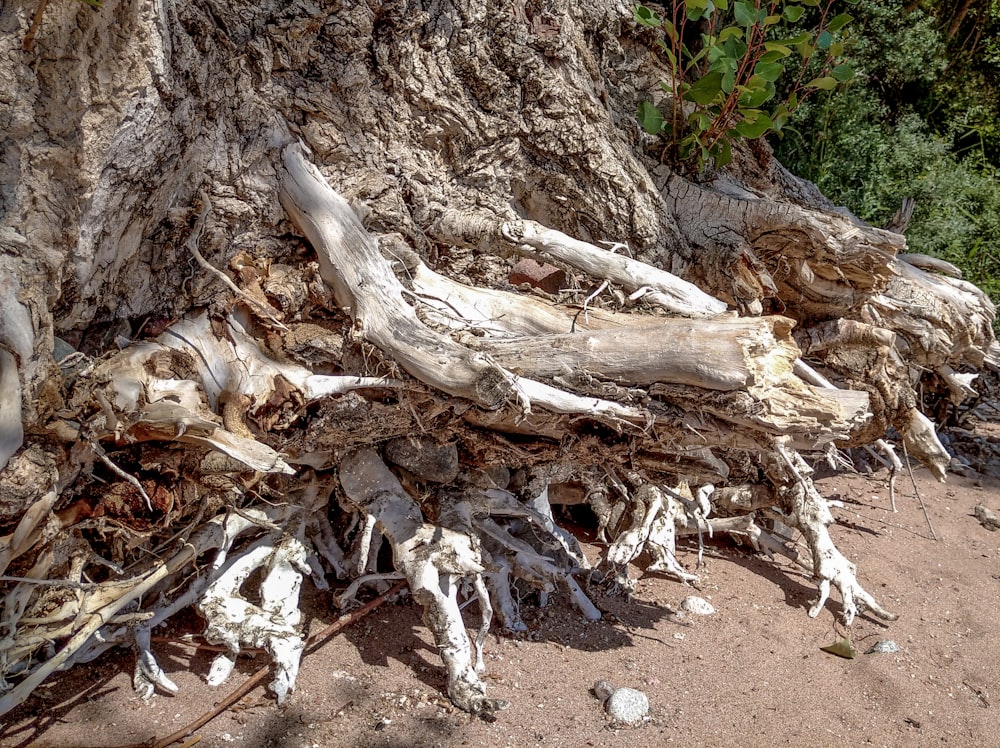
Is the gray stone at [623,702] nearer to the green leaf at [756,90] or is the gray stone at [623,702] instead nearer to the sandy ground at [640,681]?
the sandy ground at [640,681]

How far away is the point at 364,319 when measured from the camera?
250 centimetres

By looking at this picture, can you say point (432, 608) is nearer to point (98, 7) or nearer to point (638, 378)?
point (638, 378)

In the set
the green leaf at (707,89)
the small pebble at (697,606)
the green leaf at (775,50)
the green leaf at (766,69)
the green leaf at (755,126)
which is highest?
the green leaf at (775,50)

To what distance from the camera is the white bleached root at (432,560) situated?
2.51m

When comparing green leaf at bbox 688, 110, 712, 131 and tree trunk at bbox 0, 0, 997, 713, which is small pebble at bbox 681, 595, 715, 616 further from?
green leaf at bbox 688, 110, 712, 131

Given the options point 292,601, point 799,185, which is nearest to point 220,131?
point 292,601

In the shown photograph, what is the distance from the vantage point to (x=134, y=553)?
2631 millimetres

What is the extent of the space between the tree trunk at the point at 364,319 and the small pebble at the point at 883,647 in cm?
16

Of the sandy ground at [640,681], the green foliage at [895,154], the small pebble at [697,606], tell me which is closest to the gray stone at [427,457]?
the sandy ground at [640,681]

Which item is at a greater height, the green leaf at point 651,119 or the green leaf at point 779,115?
the green leaf at point 779,115

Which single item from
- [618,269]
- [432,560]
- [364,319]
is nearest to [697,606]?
[432,560]

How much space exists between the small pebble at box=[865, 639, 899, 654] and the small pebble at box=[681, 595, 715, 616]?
24.3 inches

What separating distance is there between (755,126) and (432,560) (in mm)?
2144

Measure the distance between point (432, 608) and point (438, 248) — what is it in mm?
1341
